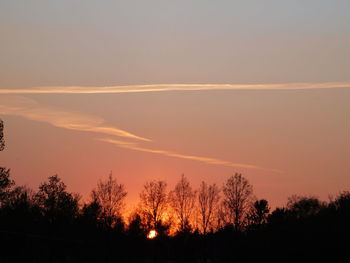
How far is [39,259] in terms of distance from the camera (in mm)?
47781

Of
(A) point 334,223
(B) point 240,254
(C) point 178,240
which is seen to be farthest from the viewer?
(C) point 178,240

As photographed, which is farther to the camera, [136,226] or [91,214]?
[136,226]

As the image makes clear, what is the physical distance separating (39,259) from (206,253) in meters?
37.5

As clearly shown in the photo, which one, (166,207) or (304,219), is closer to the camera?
(304,219)

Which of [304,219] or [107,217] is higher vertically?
[107,217]

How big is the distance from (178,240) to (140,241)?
811cm

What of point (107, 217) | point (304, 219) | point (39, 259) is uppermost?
point (107, 217)

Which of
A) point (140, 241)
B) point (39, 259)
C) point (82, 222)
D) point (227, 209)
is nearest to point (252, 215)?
point (227, 209)

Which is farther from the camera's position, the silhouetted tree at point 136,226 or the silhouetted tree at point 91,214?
the silhouetted tree at point 136,226

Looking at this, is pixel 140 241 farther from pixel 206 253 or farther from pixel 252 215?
pixel 252 215

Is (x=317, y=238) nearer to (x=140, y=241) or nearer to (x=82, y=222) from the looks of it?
(x=82, y=222)

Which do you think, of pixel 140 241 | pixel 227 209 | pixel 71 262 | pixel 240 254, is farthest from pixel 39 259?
pixel 227 209

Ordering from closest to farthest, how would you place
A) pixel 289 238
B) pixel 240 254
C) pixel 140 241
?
1. pixel 289 238
2. pixel 240 254
3. pixel 140 241

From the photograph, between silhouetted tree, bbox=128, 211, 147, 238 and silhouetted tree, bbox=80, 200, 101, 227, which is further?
silhouetted tree, bbox=128, 211, 147, 238
